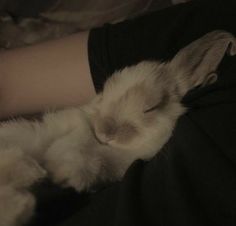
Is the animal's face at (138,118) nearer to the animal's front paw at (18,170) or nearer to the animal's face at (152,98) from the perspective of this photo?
the animal's face at (152,98)

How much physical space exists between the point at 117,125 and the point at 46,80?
352 millimetres

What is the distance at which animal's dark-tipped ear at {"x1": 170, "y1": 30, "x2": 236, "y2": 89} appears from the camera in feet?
3.48

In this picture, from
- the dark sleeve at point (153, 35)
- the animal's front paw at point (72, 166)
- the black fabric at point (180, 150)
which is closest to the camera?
the black fabric at point (180, 150)

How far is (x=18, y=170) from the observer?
906 millimetres

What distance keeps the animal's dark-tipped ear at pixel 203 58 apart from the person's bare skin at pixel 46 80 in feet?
0.98

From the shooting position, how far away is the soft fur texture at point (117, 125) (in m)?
1.00

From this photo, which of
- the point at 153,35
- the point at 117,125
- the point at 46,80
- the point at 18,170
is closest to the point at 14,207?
the point at 18,170

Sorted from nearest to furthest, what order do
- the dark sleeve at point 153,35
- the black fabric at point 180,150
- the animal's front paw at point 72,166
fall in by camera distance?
the black fabric at point 180,150 → the animal's front paw at point 72,166 → the dark sleeve at point 153,35

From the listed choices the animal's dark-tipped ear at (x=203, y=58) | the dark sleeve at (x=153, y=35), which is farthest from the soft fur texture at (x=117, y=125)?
the dark sleeve at (x=153, y=35)

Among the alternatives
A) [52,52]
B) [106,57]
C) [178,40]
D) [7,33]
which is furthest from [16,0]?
[178,40]

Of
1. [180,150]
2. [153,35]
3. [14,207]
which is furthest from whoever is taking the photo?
[153,35]

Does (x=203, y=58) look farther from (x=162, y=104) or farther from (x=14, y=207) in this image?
(x=14, y=207)

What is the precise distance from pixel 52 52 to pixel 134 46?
258 millimetres

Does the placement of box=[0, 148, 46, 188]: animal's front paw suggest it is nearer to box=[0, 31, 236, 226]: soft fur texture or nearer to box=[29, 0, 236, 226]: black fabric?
box=[0, 31, 236, 226]: soft fur texture
